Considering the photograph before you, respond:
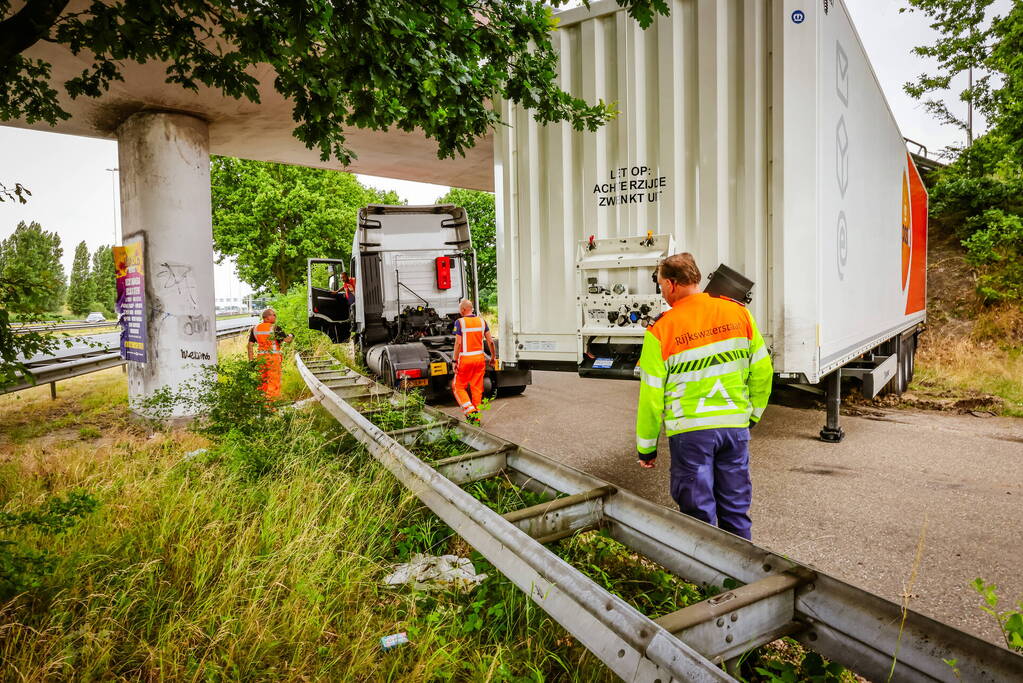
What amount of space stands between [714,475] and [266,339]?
7627 millimetres

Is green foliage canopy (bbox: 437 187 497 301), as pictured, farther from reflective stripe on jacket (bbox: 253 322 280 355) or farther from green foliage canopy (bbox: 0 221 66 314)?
green foliage canopy (bbox: 0 221 66 314)

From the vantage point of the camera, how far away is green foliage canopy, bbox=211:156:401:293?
77.9ft

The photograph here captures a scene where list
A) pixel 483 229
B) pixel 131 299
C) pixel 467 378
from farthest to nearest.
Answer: pixel 483 229
pixel 467 378
pixel 131 299

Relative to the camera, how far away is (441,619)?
2490 millimetres

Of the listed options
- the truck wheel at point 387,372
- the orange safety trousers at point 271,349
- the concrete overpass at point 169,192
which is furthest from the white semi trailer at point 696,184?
the orange safety trousers at point 271,349

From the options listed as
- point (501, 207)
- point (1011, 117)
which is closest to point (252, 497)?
point (501, 207)

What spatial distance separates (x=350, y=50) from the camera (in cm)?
281

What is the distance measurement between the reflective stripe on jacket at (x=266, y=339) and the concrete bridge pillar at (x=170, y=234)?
138 centimetres

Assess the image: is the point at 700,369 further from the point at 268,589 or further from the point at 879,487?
the point at 879,487

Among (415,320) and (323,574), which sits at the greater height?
(415,320)

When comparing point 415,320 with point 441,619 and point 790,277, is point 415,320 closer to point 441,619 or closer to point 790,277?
point 790,277

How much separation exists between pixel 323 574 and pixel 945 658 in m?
2.44

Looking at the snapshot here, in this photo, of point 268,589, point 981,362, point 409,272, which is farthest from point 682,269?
point 981,362

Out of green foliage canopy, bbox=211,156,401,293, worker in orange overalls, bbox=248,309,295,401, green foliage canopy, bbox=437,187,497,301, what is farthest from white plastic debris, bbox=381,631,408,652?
green foliage canopy, bbox=437,187,497,301
